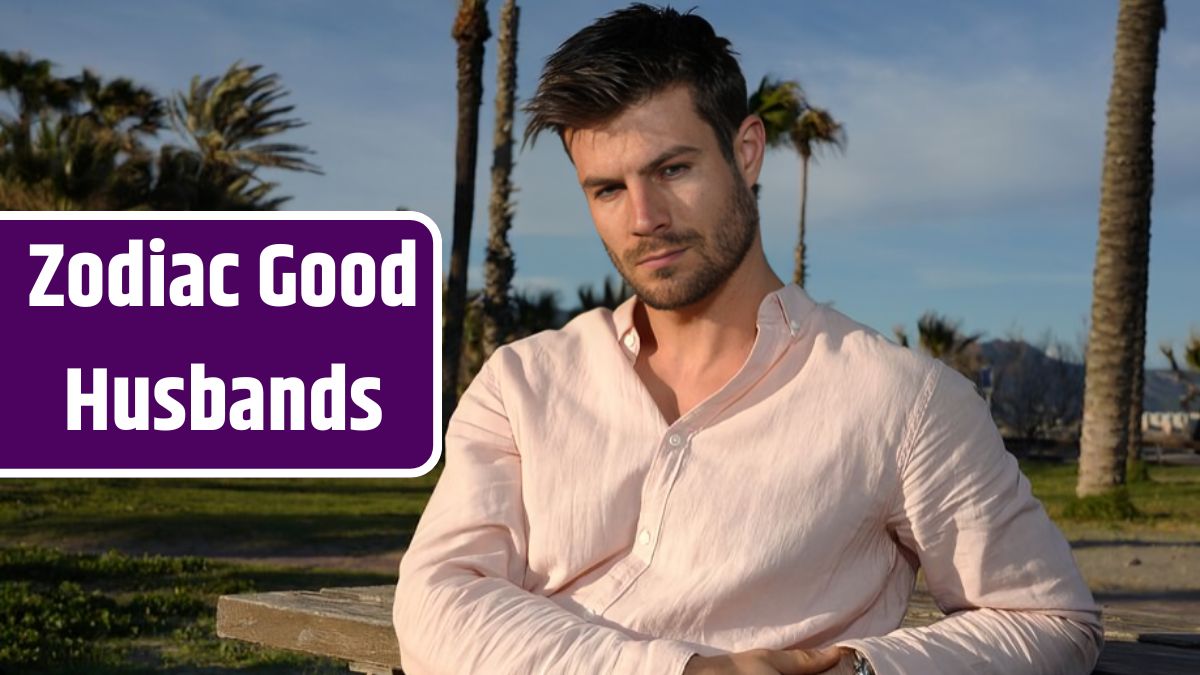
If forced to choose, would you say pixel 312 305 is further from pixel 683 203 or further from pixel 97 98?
pixel 97 98

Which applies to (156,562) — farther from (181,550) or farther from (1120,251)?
(1120,251)

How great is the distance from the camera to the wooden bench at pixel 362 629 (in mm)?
3109

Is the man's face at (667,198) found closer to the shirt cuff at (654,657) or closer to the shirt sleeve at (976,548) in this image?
the shirt sleeve at (976,548)

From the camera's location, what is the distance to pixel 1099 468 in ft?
49.9

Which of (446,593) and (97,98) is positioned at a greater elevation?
(97,98)

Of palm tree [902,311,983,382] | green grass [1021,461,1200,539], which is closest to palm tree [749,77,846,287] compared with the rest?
palm tree [902,311,983,382]

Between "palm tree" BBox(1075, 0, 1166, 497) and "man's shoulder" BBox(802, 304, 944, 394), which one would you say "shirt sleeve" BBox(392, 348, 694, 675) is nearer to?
"man's shoulder" BBox(802, 304, 944, 394)

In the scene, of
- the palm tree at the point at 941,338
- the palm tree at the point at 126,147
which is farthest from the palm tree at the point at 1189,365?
the palm tree at the point at 126,147

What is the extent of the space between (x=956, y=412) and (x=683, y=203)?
50cm

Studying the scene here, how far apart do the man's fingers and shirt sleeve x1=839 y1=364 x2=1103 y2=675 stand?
0.04 meters

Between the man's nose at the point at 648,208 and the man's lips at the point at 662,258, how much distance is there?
0.04 metres

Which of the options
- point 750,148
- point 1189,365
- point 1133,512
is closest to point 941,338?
point 1189,365

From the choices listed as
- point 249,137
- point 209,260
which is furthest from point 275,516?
point 249,137

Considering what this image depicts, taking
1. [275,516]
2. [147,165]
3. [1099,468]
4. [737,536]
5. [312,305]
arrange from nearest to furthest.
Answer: [737,536]
[312,305]
[1099,468]
[275,516]
[147,165]
